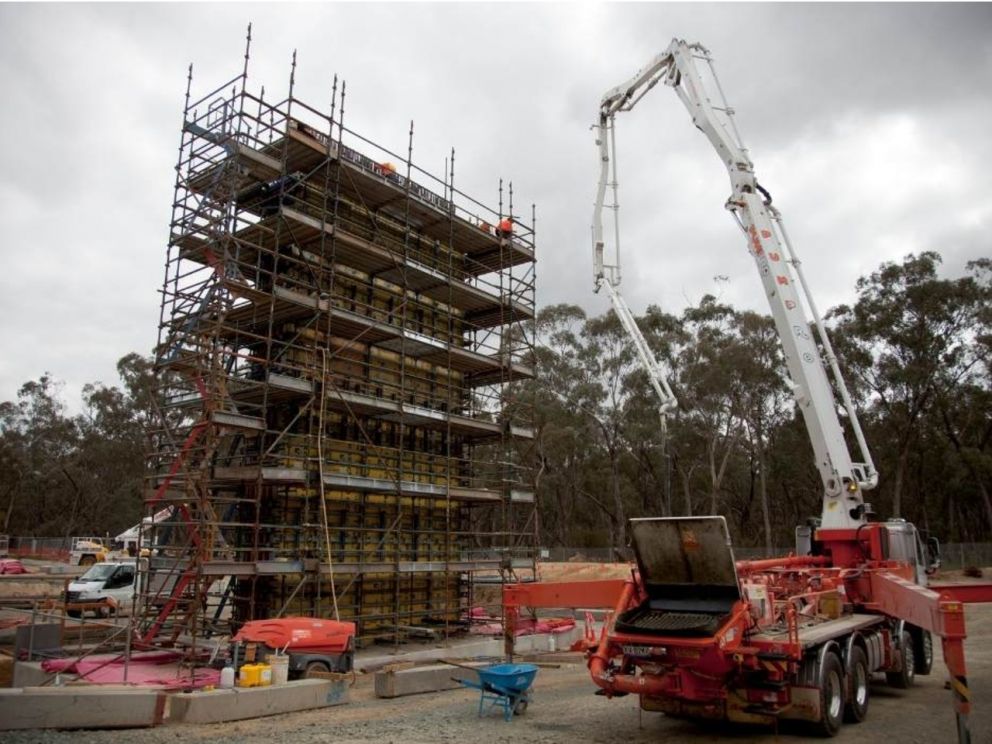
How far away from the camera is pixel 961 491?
52781 mm

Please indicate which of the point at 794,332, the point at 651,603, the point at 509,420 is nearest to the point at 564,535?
the point at 509,420

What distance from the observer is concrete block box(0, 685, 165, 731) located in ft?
32.1

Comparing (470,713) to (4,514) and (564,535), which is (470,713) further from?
(4,514)

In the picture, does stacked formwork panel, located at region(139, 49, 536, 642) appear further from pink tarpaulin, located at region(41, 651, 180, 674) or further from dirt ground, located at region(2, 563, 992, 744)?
dirt ground, located at region(2, 563, 992, 744)

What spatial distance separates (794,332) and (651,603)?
270 inches

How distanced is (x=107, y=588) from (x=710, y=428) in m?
34.3

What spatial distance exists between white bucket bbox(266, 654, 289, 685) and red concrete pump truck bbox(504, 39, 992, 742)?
432 cm

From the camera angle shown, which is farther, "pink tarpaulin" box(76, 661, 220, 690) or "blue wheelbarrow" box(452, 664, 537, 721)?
"pink tarpaulin" box(76, 661, 220, 690)

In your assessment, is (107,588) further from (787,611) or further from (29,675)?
(787,611)

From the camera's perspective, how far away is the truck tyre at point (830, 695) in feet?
29.9

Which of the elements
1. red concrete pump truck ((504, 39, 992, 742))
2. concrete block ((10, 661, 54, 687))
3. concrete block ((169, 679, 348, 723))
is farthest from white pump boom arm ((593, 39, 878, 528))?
concrete block ((10, 661, 54, 687))

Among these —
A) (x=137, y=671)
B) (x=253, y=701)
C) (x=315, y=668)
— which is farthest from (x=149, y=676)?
(x=253, y=701)

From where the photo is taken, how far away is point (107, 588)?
26453mm

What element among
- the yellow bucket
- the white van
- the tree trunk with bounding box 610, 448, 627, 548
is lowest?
the yellow bucket
